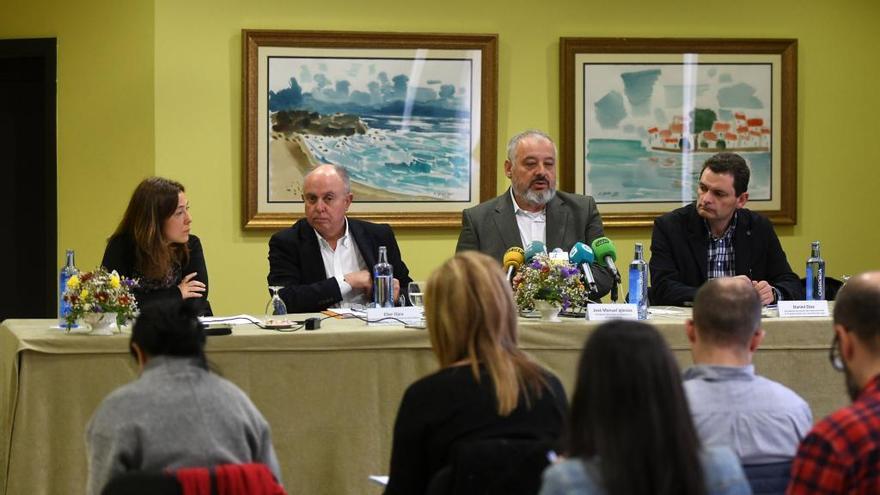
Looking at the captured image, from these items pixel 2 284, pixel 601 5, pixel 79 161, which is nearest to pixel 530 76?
pixel 601 5

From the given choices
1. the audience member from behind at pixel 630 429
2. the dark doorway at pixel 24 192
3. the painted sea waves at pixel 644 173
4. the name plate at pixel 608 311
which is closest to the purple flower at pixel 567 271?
the name plate at pixel 608 311

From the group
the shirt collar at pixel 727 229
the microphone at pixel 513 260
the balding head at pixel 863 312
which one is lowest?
the balding head at pixel 863 312

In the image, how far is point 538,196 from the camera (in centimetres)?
500

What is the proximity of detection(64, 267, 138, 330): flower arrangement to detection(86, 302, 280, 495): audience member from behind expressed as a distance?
1.37 m

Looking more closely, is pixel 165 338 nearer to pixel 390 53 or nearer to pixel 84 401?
pixel 84 401

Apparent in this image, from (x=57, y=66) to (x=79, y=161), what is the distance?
49 centimetres

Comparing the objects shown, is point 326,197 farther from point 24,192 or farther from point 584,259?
point 24,192

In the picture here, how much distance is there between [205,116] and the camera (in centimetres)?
595

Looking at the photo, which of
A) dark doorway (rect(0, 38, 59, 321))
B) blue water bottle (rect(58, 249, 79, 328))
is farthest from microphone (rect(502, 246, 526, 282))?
dark doorway (rect(0, 38, 59, 321))

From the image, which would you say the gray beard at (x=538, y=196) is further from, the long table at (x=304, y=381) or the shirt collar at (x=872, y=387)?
the shirt collar at (x=872, y=387)

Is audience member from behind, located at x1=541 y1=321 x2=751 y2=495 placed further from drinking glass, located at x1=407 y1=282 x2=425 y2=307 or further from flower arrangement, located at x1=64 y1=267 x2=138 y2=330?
drinking glass, located at x1=407 y1=282 x2=425 y2=307

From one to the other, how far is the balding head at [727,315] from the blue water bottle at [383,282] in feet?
6.60

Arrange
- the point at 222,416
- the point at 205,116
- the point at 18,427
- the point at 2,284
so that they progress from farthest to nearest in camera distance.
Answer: the point at 2,284
the point at 205,116
the point at 18,427
the point at 222,416

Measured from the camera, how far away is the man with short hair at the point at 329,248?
4871 millimetres
